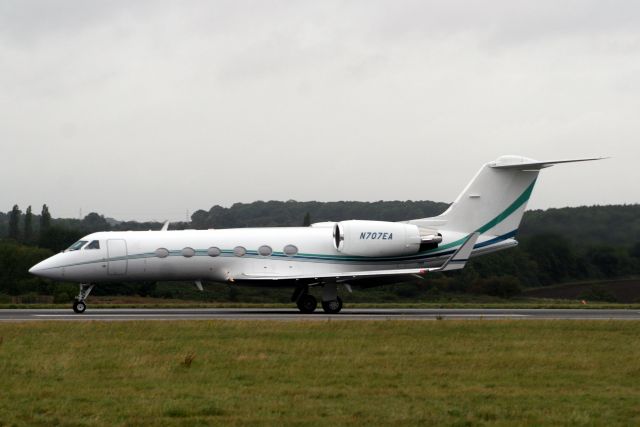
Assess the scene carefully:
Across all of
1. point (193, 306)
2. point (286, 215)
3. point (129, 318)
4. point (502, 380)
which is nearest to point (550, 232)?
point (193, 306)

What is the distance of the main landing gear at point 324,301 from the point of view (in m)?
33.2

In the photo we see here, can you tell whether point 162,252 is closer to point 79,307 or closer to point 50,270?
point 79,307

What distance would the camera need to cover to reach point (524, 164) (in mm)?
35719

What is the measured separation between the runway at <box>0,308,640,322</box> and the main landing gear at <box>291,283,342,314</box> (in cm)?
31

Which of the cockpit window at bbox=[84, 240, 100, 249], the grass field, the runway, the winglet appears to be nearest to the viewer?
the grass field

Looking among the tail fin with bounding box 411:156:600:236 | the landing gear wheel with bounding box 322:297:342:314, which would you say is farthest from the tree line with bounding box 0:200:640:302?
the landing gear wheel with bounding box 322:297:342:314

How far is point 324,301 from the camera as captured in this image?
33.2m

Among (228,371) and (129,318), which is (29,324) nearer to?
(129,318)

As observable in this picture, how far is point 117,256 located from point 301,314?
6.25 meters

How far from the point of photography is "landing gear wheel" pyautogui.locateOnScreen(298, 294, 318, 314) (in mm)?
33719

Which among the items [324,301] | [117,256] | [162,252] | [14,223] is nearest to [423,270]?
[324,301]

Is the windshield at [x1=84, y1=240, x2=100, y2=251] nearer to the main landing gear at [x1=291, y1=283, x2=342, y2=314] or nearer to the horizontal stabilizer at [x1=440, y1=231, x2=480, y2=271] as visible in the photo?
the main landing gear at [x1=291, y1=283, x2=342, y2=314]

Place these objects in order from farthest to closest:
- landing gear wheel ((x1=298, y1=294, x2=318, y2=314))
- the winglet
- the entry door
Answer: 1. landing gear wheel ((x1=298, y1=294, x2=318, y2=314))
2. the entry door
3. the winglet

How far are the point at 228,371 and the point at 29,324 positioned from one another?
1107cm
